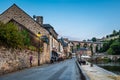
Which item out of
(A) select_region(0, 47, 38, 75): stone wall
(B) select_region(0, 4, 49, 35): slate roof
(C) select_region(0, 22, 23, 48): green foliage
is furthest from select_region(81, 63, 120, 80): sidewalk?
(B) select_region(0, 4, 49, 35): slate roof

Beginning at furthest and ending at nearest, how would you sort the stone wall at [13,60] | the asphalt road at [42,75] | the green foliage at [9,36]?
the green foliage at [9,36]
the stone wall at [13,60]
the asphalt road at [42,75]

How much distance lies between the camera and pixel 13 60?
3206 centimetres

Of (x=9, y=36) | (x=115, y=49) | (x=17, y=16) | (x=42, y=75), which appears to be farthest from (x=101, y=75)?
(x=115, y=49)

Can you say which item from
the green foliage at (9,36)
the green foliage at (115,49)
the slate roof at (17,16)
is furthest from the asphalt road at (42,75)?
the green foliage at (115,49)

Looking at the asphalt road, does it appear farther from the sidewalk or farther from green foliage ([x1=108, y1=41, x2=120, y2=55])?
green foliage ([x1=108, y1=41, x2=120, y2=55])

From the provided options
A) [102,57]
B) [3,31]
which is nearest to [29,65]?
[3,31]

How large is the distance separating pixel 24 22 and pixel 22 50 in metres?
34.9

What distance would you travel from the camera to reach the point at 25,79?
805 inches

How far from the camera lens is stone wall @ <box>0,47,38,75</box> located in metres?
28.0

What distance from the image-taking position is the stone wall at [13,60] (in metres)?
28.0

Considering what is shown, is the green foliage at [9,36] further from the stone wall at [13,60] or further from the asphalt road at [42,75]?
the asphalt road at [42,75]

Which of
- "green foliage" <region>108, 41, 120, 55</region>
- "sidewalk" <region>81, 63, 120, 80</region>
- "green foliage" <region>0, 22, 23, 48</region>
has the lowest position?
"sidewalk" <region>81, 63, 120, 80</region>

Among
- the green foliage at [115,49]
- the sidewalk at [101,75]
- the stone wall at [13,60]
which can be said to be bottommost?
the sidewalk at [101,75]

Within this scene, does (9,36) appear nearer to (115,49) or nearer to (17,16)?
(17,16)
